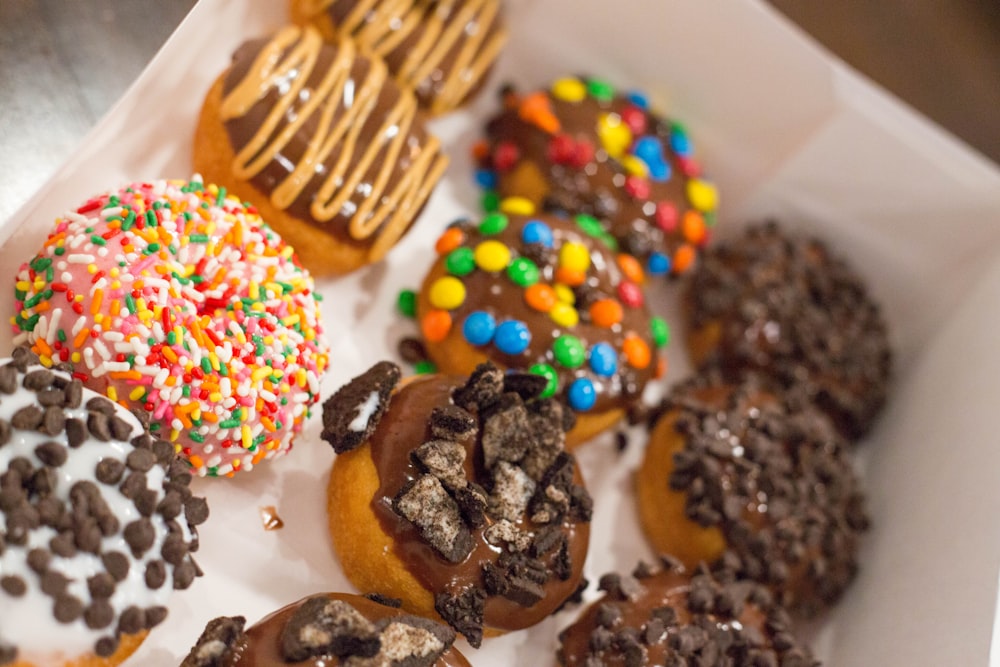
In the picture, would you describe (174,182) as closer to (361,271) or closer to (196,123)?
(196,123)

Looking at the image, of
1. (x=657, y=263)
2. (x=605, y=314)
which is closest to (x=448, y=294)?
(x=605, y=314)

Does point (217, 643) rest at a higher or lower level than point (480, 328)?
lower

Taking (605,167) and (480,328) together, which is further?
(605,167)

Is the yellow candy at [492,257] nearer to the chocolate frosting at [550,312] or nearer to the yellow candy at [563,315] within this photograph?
the chocolate frosting at [550,312]

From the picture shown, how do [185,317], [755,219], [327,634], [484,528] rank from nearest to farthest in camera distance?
1. [327,634]
2. [185,317]
3. [484,528]
4. [755,219]

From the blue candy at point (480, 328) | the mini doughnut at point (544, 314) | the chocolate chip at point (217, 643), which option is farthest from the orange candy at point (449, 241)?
the chocolate chip at point (217, 643)

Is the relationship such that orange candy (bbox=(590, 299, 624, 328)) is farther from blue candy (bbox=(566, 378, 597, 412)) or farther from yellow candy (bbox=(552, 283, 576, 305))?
blue candy (bbox=(566, 378, 597, 412))

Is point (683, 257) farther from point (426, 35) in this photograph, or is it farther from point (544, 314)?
point (426, 35)
